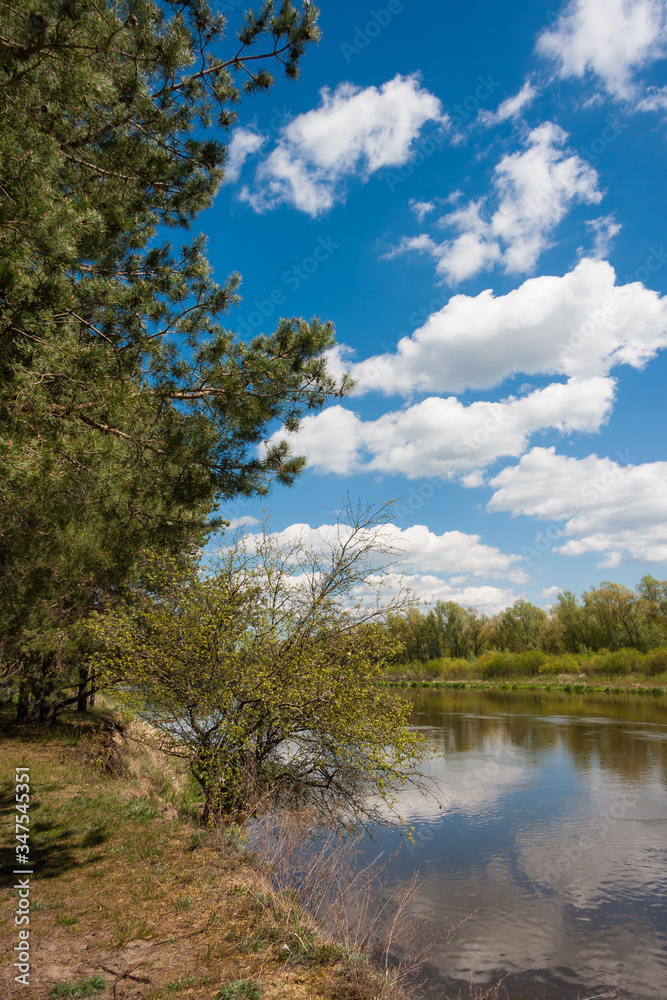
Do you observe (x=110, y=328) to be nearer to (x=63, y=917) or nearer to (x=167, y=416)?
(x=167, y=416)

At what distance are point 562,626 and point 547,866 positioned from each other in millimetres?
61447

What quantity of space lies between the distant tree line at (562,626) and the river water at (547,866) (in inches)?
1135

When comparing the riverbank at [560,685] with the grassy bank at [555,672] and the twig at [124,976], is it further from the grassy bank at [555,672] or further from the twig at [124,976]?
the twig at [124,976]

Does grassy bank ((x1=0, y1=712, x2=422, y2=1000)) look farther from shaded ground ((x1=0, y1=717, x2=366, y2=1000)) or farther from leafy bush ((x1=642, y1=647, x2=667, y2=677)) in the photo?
leafy bush ((x1=642, y1=647, x2=667, y2=677))

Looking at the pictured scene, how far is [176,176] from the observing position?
291 inches

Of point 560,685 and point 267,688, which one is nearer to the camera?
point 267,688

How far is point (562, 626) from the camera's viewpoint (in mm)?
65688

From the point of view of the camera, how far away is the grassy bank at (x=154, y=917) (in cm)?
445

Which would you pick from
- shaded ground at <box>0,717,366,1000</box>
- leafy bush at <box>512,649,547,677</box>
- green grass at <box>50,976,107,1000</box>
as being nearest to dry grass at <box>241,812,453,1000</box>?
shaded ground at <box>0,717,366,1000</box>

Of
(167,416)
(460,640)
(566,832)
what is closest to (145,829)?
(167,416)

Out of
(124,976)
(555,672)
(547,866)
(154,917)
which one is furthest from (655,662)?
(124,976)

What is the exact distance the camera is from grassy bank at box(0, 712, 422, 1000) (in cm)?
445

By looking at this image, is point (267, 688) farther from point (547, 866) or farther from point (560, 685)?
point (560, 685)

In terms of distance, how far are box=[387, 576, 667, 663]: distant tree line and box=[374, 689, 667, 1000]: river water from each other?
28.8m
